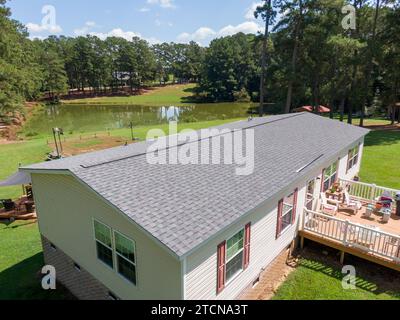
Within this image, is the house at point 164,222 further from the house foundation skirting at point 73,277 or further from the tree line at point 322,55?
the tree line at point 322,55

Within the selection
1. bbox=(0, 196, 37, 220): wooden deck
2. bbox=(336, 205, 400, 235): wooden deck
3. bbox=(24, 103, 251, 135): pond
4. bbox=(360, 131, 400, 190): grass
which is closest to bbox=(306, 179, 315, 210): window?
bbox=(336, 205, 400, 235): wooden deck

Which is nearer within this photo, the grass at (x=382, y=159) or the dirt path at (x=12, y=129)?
the grass at (x=382, y=159)

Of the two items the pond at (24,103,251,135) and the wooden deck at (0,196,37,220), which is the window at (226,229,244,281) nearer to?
the wooden deck at (0,196,37,220)

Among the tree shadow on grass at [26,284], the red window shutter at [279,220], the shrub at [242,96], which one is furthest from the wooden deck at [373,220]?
the shrub at [242,96]

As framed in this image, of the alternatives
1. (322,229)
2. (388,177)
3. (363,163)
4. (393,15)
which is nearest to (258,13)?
(393,15)

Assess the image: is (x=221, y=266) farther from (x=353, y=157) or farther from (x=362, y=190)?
(x=353, y=157)

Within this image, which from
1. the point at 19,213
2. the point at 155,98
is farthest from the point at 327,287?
the point at 155,98
